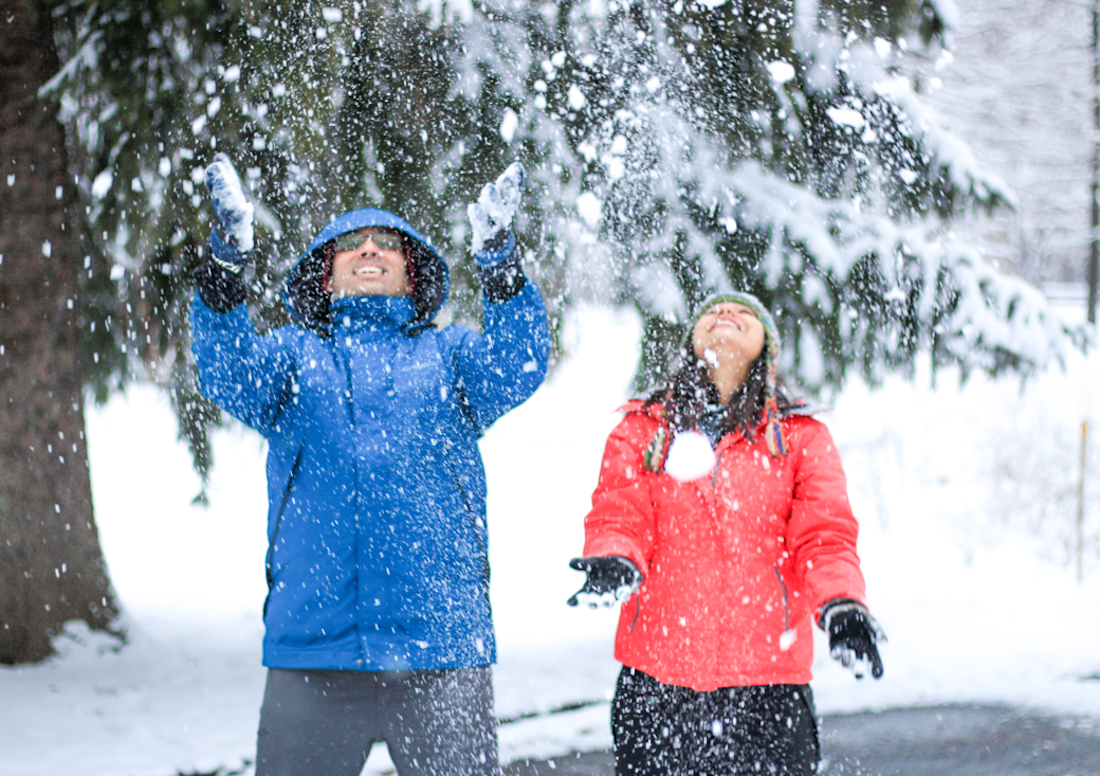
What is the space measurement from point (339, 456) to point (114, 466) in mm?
13111

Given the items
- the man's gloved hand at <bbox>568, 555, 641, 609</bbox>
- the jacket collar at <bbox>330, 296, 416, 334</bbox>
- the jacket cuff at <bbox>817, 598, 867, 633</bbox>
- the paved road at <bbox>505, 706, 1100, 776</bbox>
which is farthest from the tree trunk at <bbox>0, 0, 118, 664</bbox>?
the jacket cuff at <bbox>817, 598, 867, 633</bbox>

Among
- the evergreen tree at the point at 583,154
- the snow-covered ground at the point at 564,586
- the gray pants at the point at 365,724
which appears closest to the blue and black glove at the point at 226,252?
the gray pants at the point at 365,724

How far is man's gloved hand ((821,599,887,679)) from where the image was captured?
225 cm

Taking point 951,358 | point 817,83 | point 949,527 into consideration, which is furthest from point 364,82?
point 949,527

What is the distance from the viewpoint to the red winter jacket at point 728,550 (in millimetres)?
2486

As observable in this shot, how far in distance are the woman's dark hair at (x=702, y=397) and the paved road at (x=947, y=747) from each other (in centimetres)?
202

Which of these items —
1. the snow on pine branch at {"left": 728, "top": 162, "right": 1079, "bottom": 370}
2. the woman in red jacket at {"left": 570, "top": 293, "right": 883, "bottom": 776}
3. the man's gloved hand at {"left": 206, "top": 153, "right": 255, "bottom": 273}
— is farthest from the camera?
the snow on pine branch at {"left": 728, "top": 162, "right": 1079, "bottom": 370}

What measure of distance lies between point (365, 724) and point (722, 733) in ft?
3.09

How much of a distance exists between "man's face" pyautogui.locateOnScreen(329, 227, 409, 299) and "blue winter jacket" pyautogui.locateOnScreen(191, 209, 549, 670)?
49mm

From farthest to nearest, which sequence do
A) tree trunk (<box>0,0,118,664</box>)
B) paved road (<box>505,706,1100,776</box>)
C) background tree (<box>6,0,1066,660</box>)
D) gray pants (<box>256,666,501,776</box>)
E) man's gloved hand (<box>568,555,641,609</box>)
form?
tree trunk (<box>0,0,118,664</box>)
background tree (<box>6,0,1066,660</box>)
paved road (<box>505,706,1100,776</box>)
man's gloved hand (<box>568,555,641,609</box>)
gray pants (<box>256,666,501,776</box>)

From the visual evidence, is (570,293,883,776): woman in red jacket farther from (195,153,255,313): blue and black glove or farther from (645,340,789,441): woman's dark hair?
(195,153,255,313): blue and black glove

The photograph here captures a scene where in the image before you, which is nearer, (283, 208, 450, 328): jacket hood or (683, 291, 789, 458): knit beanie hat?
(283, 208, 450, 328): jacket hood

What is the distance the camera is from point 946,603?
275 inches

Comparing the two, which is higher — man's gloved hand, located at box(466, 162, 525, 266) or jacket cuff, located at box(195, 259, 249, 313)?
man's gloved hand, located at box(466, 162, 525, 266)
